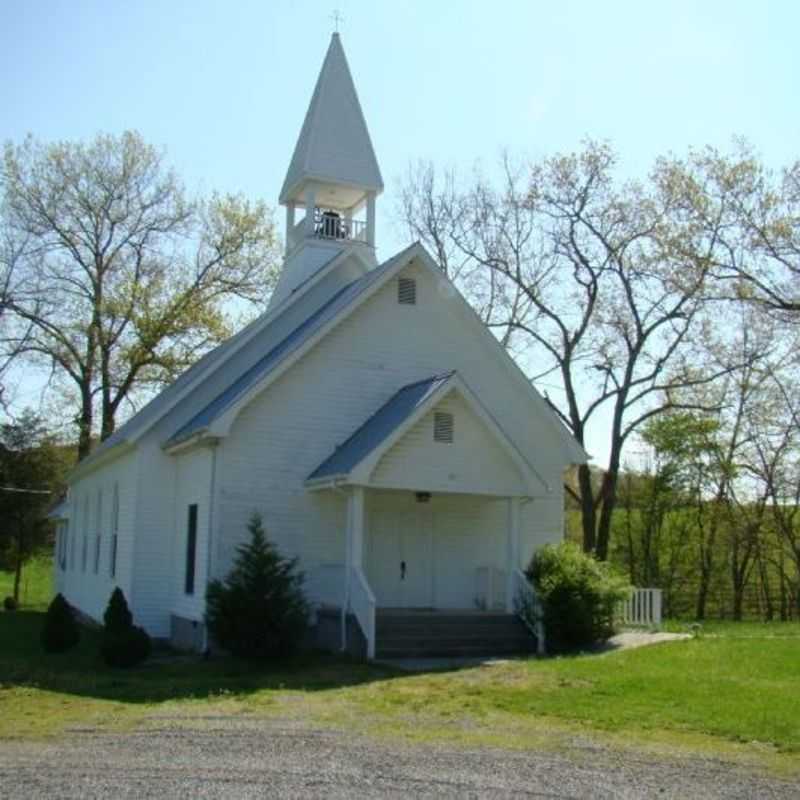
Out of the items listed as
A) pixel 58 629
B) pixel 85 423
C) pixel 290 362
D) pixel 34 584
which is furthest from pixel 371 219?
pixel 34 584

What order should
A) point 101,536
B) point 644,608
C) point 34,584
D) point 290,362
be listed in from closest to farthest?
1. point 290,362
2. point 644,608
3. point 101,536
4. point 34,584

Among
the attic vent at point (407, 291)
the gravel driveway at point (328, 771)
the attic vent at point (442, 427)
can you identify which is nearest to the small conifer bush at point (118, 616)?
the attic vent at point (442, 427)

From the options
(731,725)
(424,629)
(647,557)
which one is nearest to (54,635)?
(424,629)

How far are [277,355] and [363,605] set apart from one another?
592 cm

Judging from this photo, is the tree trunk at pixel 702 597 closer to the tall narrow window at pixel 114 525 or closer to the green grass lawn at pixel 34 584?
the green grass lawn at pixel 34 584

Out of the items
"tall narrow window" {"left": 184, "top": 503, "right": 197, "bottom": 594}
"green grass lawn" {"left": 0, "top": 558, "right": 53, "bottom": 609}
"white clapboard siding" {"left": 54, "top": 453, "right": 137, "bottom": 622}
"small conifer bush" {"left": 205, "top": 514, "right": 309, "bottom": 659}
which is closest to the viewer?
"small conifer bush" {"left": 205, "top": 514, "right": 309, "bottom": 659}

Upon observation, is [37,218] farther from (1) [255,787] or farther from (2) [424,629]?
(1) [255,787]

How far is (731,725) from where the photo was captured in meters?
11.0

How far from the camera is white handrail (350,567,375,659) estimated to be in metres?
17.4

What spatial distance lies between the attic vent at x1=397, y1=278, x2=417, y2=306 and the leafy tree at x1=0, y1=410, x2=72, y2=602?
26362mm

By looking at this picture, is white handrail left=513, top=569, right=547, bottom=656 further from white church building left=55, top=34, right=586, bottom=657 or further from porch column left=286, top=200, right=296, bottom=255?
porch column left=286, top=200, right=296, bottom=255

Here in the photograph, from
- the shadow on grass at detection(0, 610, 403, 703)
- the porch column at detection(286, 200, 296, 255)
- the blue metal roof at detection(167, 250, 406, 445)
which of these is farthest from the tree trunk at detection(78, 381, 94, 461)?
the shadow on grass at detection(0, 610, 403, 703)

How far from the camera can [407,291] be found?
2205 cm

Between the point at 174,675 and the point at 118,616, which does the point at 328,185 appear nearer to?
the point at 118,616
